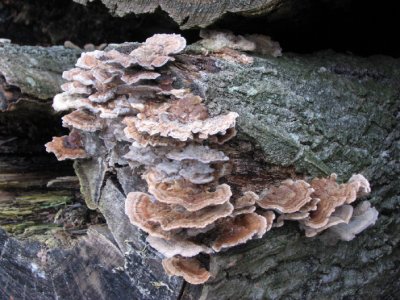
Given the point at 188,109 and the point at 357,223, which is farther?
the point at 357,223

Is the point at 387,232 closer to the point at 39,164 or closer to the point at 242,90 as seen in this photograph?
the point at 242,90

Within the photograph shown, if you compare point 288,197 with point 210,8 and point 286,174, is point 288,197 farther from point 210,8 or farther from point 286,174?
point 210,8

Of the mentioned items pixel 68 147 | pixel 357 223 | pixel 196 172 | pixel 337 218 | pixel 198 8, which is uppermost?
pixel 198 8

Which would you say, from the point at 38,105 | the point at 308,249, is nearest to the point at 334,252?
the point at 308,249

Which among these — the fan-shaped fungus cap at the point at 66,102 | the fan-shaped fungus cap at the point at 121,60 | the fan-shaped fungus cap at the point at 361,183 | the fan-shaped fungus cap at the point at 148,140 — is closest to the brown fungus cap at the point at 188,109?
the fan-shaped fungus cap at the point at 148,140

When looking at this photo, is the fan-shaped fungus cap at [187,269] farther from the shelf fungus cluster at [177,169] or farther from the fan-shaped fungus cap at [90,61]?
the fan-shaped fungus cap at [90,61]

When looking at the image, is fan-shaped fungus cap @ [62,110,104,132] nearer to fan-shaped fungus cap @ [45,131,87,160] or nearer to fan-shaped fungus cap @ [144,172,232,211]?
fan-shaped fungus cap @ [45,131,87,160]

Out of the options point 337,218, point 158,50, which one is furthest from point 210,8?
point 337,218
